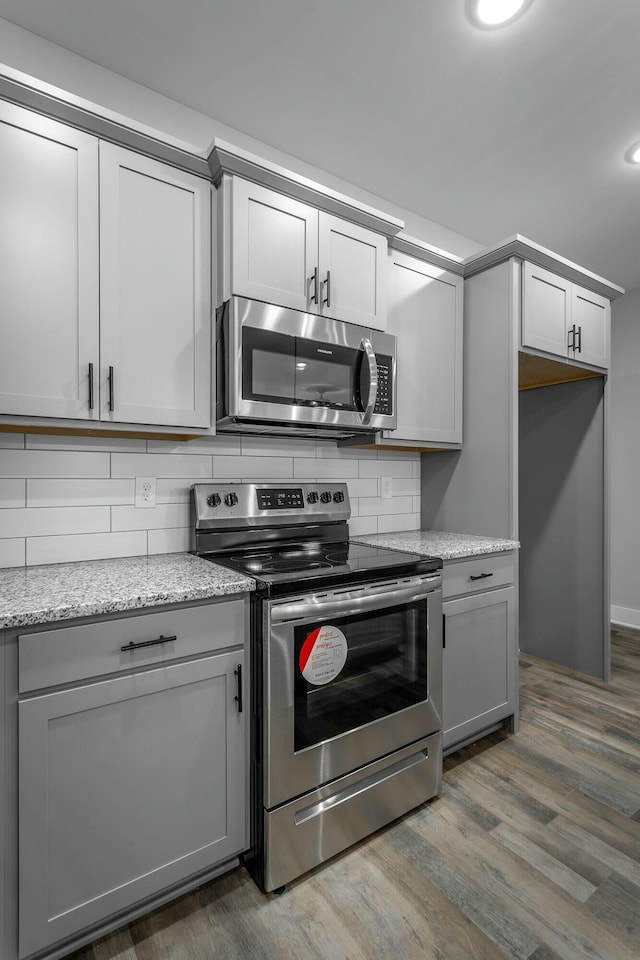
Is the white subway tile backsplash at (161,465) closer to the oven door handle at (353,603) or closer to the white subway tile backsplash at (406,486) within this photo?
the oven door handle at (353,603)

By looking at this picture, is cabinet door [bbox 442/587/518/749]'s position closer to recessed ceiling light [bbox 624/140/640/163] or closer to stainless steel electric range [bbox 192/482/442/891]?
stainless steel electric range [bbox 192/482/442/891]

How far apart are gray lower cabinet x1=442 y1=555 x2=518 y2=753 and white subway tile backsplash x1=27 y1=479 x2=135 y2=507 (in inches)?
53.4

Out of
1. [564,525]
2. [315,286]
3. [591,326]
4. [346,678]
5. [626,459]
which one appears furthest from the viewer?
[626,459]

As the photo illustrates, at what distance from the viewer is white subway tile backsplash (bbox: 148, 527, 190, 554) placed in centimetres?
202

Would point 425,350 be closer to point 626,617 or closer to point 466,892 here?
point 466,892

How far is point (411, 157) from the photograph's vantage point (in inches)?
98.2

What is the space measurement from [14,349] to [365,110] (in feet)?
5.81

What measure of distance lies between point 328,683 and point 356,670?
123mm

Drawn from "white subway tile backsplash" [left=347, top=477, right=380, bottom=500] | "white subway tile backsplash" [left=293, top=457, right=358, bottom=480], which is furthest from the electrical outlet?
"white subway tile backsplash" [left=347, top=477, right=380, bottom=500]

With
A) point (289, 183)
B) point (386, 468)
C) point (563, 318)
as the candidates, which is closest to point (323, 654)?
point (386, 468)

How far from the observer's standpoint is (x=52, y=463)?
1825 millimetres

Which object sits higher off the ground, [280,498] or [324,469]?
[324,469]

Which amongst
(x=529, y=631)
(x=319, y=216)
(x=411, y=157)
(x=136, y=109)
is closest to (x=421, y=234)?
(x=411, y=157)

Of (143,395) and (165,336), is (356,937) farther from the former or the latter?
(165,336)
